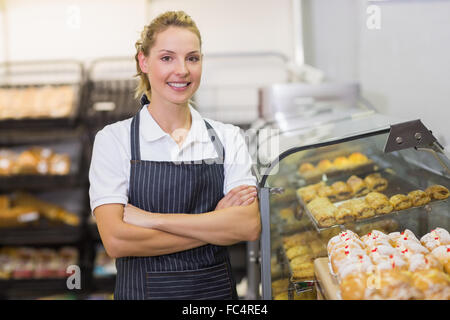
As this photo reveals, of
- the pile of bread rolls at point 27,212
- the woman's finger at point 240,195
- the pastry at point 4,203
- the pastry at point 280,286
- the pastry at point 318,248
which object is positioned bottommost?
the pile of bread rolls at point 27,212

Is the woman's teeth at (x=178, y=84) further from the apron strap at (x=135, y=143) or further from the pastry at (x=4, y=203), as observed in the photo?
the pastry at (x=4, y=203)

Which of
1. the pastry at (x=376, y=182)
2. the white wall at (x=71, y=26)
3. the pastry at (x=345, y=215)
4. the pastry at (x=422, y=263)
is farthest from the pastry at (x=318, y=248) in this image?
the white wall at (x=71, y=26)

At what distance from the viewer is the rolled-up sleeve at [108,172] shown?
145 centimetres

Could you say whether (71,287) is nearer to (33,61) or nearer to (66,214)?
(33,61)

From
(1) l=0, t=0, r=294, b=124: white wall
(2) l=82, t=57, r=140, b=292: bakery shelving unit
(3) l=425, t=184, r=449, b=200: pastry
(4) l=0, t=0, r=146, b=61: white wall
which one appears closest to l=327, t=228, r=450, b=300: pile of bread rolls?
(3) l=425, t=184, r=449, b=200: pastry

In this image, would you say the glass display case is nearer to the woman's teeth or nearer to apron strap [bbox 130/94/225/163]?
apron strap [bbox 130/94/225/163]

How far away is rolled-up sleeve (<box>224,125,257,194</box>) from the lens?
5.12ft

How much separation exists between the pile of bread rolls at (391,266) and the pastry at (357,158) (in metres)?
0.61

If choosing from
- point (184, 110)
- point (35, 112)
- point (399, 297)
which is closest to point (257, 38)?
point (184, 110)

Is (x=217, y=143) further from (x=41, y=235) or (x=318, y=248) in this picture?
(x=41, y=235)

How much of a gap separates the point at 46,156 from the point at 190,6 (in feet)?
8.66

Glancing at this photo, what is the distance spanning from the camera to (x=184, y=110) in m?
1.56

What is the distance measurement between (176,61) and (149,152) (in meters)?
0.30

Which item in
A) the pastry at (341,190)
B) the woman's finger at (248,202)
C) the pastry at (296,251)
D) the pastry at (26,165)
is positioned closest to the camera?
the woman's finger at (248,202)
